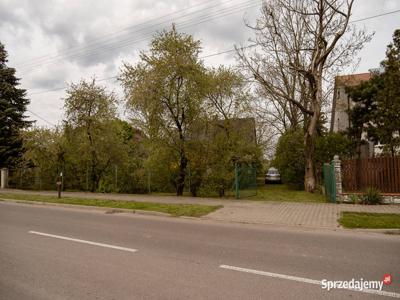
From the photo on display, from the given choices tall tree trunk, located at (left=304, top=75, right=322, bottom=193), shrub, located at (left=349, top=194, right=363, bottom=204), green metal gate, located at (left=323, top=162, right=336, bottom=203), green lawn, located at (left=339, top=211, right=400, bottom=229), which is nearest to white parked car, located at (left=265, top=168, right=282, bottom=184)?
tall tree trunk, located at (left=304, top=75, right=322, bottom=193)

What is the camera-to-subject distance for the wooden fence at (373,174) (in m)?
13.4

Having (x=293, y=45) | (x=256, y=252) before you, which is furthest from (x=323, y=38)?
(x=256, y=252)

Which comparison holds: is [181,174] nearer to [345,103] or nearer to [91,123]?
[91,123]

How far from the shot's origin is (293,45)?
22969mm

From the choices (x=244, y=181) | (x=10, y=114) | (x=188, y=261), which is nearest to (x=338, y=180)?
(x=244, y=181)

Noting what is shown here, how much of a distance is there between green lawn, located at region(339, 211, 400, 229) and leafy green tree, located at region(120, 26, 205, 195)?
8987mm

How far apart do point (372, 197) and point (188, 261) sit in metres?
10.1

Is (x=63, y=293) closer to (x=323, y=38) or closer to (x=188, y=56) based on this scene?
(x=188, y=56)

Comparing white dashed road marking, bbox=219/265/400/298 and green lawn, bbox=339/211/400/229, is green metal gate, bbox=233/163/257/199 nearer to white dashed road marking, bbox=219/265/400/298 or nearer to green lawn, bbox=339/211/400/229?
green lawn, bbox=339/211/400/229

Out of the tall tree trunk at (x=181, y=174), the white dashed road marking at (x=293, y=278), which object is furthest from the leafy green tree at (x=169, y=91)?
the white dashed road marking at (x=293, y=278)

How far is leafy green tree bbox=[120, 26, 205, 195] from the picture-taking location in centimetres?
1591

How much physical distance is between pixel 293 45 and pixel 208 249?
2017cm

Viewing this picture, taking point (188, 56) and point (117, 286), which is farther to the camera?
point (188, 56)

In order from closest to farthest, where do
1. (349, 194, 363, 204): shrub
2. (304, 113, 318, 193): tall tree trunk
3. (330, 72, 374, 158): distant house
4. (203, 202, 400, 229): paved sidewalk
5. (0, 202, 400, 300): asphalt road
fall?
(0, 202, 400, 300): asphalt road, (203, 202, 400, 229): paved sidewalk, (349, 194, 363, 204): shrub, (304, 113, 318, 193): tall tree trunk, (330, 72, 374, 158): distant house
